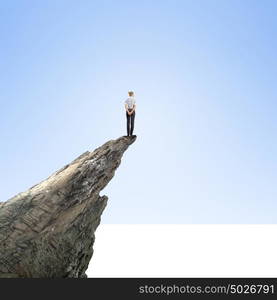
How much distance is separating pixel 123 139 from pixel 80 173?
3.53 meters

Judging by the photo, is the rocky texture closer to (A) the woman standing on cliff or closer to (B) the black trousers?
(B) the black trousers

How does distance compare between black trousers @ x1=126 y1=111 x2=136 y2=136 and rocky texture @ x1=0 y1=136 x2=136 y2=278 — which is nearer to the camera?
rocky texture @ x1=0 y1=136 x2=136 y2=278

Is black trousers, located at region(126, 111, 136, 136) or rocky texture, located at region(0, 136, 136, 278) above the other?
black trousers, located at region(126, 111, 136, 136)

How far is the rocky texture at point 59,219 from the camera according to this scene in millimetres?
24375

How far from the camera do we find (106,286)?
20438mm

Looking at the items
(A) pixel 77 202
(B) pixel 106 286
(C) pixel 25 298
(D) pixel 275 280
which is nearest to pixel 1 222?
(A) pixel 77 202

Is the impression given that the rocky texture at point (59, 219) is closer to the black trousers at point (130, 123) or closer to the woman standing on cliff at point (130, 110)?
the black trousers at point (130, 123)

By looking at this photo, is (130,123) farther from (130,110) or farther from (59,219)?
(59,219)

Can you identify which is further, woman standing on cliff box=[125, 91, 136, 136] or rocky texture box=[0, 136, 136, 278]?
woman standing on cliff box=[125, 91, 136, 136]

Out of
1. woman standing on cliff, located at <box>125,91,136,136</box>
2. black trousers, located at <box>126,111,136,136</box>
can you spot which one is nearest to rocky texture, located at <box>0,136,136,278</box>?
black trousers, located at <box>126,111,136,136</box>

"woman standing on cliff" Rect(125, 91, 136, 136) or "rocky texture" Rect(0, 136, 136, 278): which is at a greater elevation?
"woman standing on cliff" Rect(125, 91, 136, 136)

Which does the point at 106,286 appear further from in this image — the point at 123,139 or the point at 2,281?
the point at 123,139

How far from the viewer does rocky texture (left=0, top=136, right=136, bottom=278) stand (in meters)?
24.4

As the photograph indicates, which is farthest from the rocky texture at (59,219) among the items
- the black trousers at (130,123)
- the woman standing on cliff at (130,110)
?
the woman standing on cliff at (130,110)
